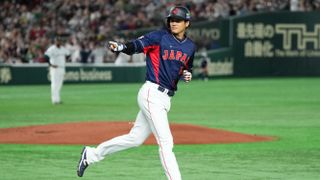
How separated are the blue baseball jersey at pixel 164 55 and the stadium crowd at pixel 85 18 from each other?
94.0ft

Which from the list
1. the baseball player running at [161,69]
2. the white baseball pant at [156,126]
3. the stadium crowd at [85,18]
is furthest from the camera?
the stadium crowd at [85,18]

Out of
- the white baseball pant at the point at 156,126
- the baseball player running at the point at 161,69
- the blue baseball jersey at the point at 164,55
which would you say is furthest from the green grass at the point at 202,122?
the blue baseball jersey at the point at 164,55

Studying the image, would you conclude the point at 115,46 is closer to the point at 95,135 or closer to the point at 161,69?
the point at 161,69

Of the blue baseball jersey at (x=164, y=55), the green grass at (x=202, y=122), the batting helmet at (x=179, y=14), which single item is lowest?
the green grass at (x=202, y=122)

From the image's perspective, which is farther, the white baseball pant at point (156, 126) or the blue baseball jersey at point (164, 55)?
the blue baseball jersey at point (164, 55)

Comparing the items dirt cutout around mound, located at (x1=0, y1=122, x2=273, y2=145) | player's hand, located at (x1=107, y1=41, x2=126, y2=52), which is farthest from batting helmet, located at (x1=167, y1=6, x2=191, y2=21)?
dirt cutout around mound, located at (x1=0, y1=122, x2=273, y2=145)

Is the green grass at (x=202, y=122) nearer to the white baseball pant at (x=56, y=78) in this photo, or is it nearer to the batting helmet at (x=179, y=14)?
the white baseball pant at (x=56, y=78)

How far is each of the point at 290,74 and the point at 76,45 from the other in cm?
1106

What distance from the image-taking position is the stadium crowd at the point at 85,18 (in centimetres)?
3981

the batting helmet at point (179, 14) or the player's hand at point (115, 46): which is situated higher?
the batting helmet at point (179, 14)

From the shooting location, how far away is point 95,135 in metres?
17.2

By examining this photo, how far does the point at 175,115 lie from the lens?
24.5m

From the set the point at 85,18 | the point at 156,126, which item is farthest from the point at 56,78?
the point at 156,126

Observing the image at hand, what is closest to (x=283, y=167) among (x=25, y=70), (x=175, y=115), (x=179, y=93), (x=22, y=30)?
(x=175, y=115)
